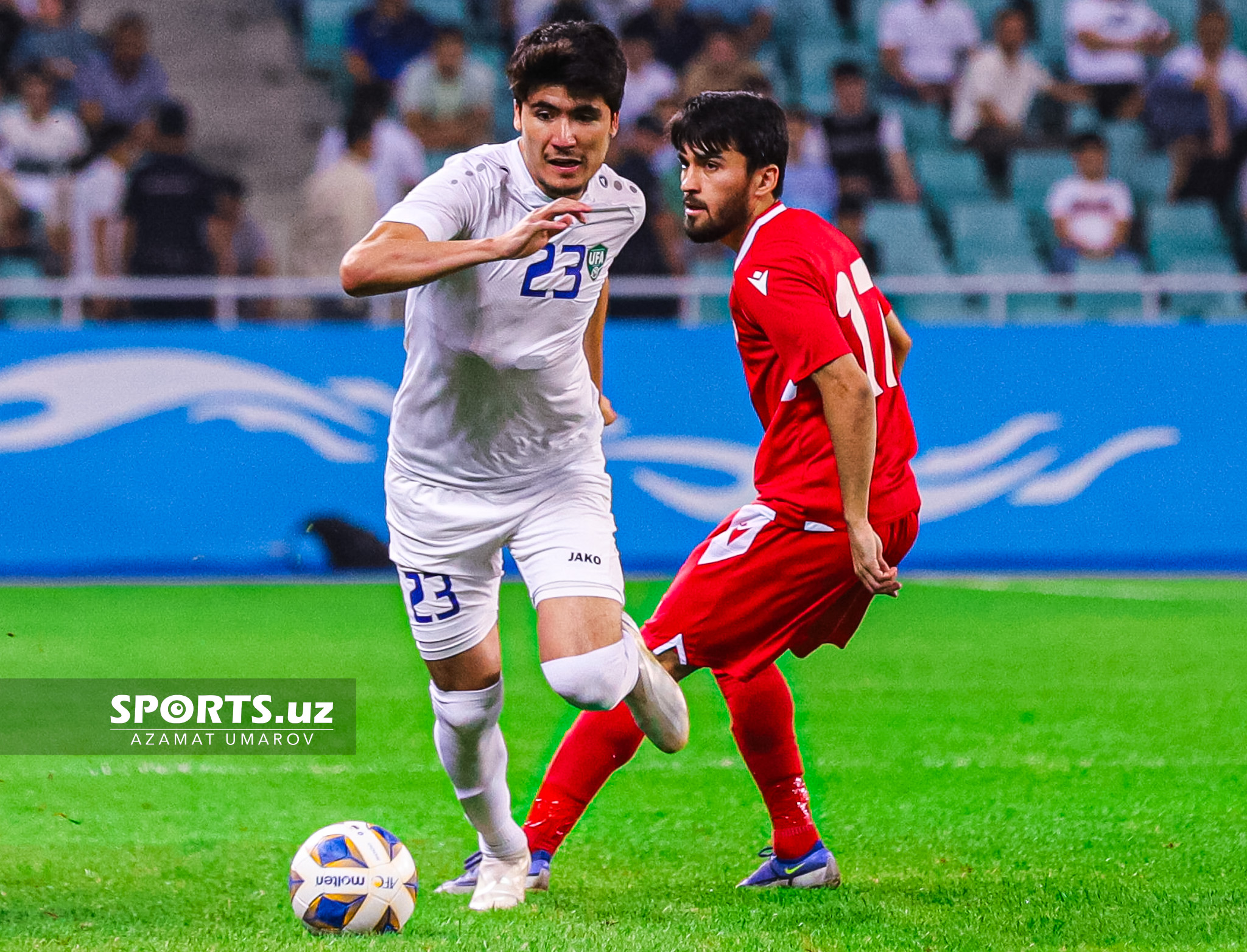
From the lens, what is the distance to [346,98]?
15.7 meters

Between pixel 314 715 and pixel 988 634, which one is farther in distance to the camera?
pixel 988 634

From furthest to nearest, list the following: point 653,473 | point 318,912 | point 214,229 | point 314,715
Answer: point 214,229 < point 653,473 < point 314,715 < point 318,912

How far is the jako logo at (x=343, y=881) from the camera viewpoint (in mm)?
4375

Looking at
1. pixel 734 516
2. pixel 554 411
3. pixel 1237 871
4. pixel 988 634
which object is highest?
pixel 554 411

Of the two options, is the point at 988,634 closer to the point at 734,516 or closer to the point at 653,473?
the point at 653,473

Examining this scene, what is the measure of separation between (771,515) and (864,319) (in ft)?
1.95

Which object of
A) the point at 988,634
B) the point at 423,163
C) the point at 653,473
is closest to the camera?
the point at 988,634

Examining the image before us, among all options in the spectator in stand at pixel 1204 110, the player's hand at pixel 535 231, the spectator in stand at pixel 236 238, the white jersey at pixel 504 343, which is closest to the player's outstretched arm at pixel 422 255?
the player's hand at pixel 535 231

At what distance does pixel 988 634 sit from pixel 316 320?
17.3 ft

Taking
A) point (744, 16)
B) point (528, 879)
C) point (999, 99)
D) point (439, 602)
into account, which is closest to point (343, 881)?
point (528, 879)

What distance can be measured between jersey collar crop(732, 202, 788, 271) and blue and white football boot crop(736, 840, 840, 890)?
1659 mm

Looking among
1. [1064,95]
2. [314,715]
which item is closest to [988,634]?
[314,715]

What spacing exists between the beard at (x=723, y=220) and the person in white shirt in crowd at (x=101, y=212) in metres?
9.01

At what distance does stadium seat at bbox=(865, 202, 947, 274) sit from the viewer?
14281mm
